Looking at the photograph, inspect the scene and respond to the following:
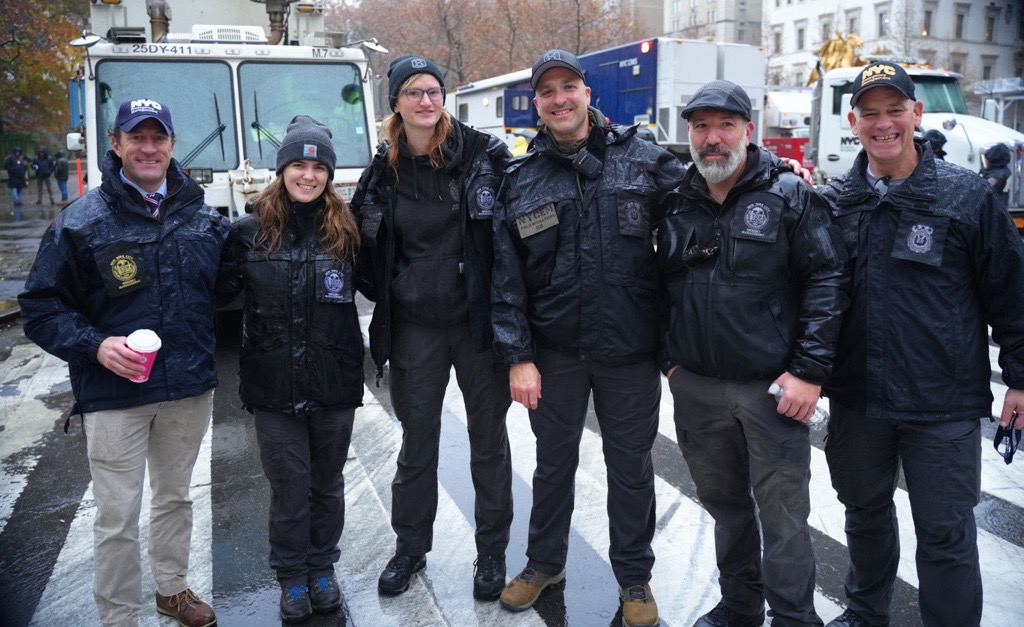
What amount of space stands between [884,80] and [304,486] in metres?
2.86

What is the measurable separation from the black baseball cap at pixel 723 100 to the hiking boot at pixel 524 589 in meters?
2.09

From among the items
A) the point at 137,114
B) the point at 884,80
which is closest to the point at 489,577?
the point at 137,114

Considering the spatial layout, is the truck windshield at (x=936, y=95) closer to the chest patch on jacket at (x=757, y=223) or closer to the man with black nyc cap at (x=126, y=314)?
the chest patch on jacket at (x=757, y=223)

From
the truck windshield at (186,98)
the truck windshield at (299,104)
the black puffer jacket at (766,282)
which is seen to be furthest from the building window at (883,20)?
the black puffer jacket at (766,282)

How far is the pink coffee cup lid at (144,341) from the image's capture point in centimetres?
304

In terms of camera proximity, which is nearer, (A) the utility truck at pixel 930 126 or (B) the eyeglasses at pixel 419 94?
(B) the eyeglasses at pixel 419 94

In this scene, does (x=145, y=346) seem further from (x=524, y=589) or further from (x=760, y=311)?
(x=760, y=311)

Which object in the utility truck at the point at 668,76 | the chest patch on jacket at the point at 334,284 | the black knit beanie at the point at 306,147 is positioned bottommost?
the chest patch on jacket at the point at 334,284

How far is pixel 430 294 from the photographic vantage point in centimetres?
365

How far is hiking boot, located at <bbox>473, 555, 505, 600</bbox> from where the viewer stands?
12.2 feet

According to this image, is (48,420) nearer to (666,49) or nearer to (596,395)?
(596,395)

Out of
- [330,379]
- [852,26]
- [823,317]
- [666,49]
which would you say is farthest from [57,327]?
[852,26]

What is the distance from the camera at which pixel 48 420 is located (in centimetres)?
644

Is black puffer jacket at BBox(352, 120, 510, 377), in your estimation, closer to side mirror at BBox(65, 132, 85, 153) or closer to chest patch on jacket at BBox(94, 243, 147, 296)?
chest patch on jacket at BBox(94, 243, 147, 296)
